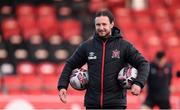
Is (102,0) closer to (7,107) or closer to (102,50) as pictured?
(7,107)

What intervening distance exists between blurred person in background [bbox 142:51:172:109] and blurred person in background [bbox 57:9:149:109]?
567 centimetres

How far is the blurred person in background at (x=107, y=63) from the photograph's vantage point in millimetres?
7148

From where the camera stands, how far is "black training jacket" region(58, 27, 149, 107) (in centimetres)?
716

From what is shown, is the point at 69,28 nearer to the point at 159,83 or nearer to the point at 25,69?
the point at 25,69

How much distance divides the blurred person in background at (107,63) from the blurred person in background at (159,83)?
223 inches

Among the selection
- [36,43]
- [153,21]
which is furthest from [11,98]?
[153,21]

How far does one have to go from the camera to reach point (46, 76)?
1540 centimetres

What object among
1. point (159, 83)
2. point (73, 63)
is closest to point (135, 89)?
point (73, 63)

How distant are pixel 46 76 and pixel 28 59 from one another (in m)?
0.93

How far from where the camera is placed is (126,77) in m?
7.07

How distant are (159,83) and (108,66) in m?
5.90

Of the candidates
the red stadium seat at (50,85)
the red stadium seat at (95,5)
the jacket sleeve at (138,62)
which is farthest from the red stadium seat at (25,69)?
the jacket sleeve at (138,62)

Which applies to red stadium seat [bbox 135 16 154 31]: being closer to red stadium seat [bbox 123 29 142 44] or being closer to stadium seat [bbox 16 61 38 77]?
red stadium seat [bbox 123 29 142 44]

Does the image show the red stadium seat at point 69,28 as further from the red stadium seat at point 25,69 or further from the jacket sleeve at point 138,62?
the jacket sleeve at point 138,62
